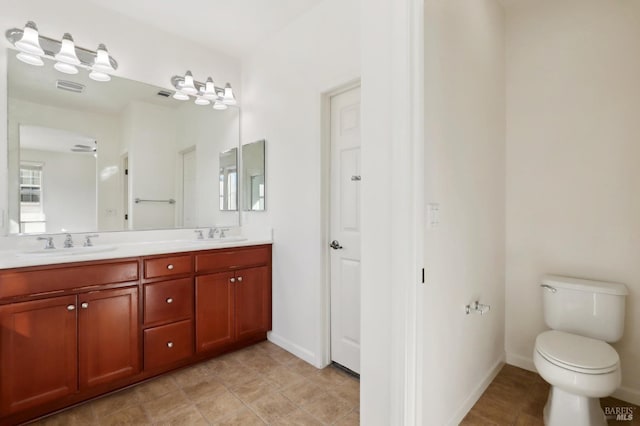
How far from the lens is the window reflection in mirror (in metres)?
2.99

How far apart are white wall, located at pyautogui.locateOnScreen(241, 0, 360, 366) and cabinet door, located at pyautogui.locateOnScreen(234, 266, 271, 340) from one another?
0.08 meters

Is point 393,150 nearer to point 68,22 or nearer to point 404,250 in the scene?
point 404,250

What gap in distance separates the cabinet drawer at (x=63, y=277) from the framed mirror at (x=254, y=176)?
1.16 meters

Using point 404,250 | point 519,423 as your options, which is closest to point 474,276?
point 519,423

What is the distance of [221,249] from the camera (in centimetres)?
240

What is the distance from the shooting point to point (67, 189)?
7.26 feet

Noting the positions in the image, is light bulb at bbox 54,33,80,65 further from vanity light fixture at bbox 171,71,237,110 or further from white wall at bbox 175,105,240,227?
white wall at bbox 175,105,240,227

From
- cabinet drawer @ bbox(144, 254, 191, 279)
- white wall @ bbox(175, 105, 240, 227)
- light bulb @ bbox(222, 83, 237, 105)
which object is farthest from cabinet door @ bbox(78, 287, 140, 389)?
light bulb @ bbox(222, 83, 237, 105)

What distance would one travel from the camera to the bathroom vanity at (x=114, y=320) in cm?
160

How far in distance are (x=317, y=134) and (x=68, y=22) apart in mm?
1919

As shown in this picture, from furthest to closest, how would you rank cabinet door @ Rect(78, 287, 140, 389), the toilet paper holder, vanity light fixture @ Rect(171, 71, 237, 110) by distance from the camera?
vanity light fixture @ Rect(171, 71, 237, 110) → cabinet door @ Rect(78, 287, 140, 389) → the toilet paper holder

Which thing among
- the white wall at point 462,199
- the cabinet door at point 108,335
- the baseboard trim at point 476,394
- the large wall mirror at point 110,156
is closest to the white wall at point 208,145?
the large wall mirror at point 110,156

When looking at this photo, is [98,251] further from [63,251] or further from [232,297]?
[232,297]

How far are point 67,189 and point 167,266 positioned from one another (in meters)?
0.95
